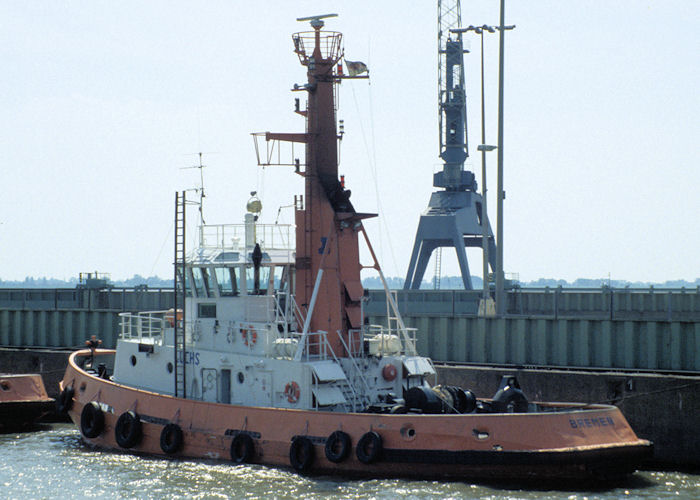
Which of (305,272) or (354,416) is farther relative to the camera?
(305,272)

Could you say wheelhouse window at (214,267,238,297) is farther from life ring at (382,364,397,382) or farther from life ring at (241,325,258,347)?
life ring at (382,364,397,382)

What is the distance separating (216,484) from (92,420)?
4687 millimetres

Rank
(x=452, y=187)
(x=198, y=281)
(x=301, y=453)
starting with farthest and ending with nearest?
(x=452, y=187), (x=198, y=281), (x=301, y=453)

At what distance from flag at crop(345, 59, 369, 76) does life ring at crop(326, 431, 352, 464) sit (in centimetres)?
673

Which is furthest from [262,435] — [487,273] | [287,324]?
[487,273]

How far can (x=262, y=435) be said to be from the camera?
16.2m

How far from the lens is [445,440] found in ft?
48.7

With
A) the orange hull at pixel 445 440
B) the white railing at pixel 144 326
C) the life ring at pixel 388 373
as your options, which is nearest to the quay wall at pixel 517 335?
the life ring at pixel 388 373

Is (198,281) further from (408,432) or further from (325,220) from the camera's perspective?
(408,432)

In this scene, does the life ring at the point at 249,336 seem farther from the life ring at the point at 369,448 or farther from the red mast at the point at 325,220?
the life ring at the point at 369,448

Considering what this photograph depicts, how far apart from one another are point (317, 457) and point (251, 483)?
1.18 m

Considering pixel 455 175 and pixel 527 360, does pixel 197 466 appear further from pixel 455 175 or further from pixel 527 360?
pixel 455 175

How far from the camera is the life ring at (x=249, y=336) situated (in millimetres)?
17344

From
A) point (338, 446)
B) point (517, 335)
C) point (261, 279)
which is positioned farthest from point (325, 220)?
point (517, 335)
